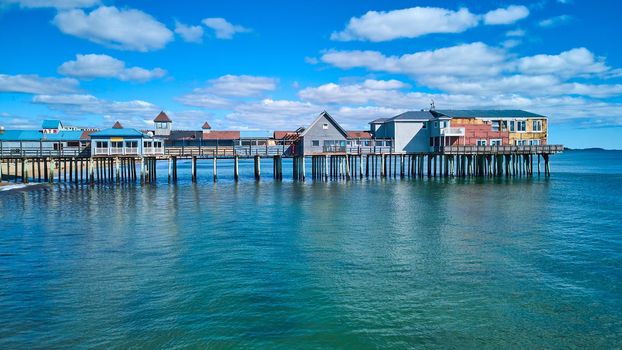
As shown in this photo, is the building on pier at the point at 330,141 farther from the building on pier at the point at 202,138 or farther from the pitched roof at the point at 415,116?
the building on pier at the point at 202,138

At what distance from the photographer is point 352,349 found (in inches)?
507

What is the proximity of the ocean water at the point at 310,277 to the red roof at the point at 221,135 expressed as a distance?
3576cm

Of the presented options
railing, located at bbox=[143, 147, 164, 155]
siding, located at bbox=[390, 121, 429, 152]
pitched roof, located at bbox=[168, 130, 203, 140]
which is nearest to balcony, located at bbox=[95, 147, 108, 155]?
railing, located at bbox=[143, 147, 164, 155]

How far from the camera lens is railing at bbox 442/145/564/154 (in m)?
61.4

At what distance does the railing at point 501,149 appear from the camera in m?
61.4

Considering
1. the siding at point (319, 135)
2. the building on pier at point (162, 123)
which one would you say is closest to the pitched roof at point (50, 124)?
the building on pier at point (162, 123)

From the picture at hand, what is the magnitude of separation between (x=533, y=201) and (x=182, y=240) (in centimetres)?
3086

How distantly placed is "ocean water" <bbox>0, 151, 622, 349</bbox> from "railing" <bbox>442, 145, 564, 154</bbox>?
25.0 meters

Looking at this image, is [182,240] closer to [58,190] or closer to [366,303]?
[366,303]

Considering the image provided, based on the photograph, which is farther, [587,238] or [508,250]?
[587,238]

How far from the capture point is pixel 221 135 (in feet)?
237

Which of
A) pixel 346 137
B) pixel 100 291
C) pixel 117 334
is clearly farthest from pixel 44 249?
pixel 346 137

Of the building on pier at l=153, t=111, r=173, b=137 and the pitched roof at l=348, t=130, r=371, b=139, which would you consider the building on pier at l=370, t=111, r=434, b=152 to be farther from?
the building on pier at l=153, t=111, r=173, b=137

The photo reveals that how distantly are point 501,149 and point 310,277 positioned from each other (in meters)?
51.8
